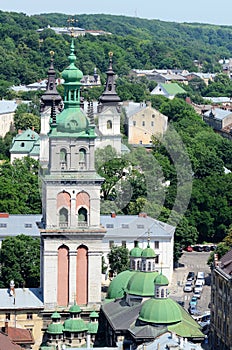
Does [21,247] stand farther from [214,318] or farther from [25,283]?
[214,318]

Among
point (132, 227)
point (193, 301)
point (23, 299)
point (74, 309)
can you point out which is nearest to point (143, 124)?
point (132, 227)

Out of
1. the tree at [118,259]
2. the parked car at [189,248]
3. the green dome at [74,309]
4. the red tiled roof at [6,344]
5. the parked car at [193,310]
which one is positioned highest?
the parked car at [189,248]

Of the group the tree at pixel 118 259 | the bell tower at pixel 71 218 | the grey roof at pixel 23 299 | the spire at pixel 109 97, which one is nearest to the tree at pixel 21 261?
the tree at pixel 118 259

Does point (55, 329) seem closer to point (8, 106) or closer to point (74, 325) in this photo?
point (74, 325)

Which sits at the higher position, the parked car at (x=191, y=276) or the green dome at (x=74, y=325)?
the parked car at (x=191, y=276)

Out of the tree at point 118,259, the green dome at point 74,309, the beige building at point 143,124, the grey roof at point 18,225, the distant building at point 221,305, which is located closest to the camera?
the green dome at point 74,309

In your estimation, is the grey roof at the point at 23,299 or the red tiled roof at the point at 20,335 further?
the grey roof at the point at 23,299

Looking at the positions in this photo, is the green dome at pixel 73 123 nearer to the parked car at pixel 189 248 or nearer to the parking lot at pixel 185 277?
the parking lot at pixel 185 277

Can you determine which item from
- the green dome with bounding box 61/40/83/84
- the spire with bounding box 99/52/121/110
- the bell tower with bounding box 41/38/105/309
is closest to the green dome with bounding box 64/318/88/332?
the bell tower with bounding box 41/38/105/309
